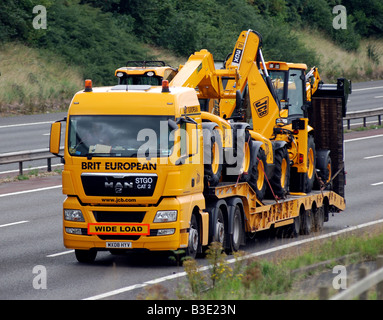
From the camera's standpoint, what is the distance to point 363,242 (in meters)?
15.3

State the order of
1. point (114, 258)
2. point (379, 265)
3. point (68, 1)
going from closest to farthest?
point (379, 265)
point (114, 258)
point (68, 1)

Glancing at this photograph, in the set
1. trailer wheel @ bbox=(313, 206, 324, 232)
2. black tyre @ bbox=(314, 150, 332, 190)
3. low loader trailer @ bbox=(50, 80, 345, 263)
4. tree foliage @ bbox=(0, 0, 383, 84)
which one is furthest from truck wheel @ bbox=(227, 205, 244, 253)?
tree foliage @ bbox=(0, 0, 383, 84)

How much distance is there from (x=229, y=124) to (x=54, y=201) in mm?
7535

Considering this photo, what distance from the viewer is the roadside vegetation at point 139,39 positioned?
42031 mm

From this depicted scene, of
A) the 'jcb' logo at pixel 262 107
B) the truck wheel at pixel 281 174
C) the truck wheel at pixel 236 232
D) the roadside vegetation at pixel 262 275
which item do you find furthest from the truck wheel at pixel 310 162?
the roadside vegetation at pixel 262 275

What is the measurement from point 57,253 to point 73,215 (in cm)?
169

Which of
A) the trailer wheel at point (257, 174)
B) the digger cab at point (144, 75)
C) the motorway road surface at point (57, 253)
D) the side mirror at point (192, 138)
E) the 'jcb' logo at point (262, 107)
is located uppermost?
the digger cab at point (144, 75)

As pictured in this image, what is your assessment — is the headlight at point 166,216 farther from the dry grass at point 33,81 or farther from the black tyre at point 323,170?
the dry grass at point 33,81

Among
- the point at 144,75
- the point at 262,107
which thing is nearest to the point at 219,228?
the point at 144,75

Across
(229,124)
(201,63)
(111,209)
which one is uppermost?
(201,63)

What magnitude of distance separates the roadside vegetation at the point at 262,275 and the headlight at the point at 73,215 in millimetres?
Answer: 2260

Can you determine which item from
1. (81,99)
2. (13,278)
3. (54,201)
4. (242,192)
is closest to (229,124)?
(242,192)

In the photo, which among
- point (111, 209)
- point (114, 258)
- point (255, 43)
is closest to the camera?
point (111, 209)

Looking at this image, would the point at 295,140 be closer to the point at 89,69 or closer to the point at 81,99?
the point at 81,99
